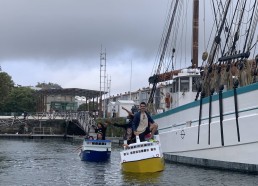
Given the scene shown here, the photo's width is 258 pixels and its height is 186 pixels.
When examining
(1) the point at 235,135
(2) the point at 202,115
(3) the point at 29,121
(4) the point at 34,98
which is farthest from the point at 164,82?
(4) the point at 34,98

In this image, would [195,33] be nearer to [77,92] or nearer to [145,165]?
[145,165]

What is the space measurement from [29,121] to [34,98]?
103 feet

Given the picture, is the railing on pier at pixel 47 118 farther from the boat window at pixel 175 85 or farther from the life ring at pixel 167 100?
the boat window at pixel 175 85

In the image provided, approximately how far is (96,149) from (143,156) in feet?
24.5

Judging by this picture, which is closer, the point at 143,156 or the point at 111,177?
the point at 143,156

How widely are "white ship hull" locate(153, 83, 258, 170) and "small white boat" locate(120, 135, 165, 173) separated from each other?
282 centimetres

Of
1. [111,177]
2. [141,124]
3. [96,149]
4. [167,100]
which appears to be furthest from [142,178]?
[167,100]

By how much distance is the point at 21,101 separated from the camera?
111 metres

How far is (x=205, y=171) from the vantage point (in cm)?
2194

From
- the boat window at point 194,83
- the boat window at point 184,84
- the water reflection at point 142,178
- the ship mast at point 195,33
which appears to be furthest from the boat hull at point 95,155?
the ship mast at point 195,33

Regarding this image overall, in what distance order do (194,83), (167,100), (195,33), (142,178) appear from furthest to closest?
(195,33) < (167,100) < (194,83) < (142,178)

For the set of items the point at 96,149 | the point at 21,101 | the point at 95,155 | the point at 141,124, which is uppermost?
the point at 21,101

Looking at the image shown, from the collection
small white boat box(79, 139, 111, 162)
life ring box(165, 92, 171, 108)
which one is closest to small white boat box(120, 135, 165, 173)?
small white boat box(79, 139, 111, 162)

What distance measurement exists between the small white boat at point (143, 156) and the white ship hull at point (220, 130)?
9.24ft
